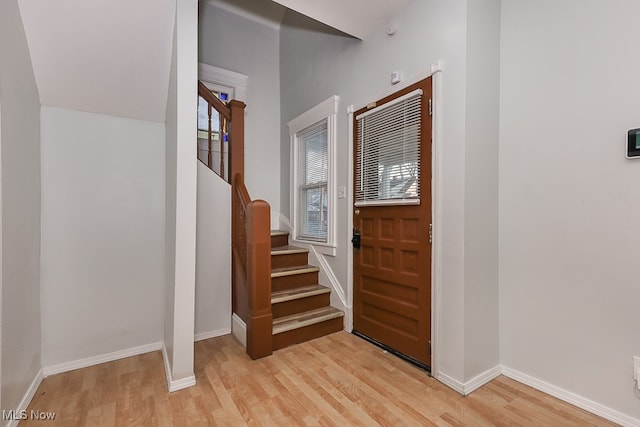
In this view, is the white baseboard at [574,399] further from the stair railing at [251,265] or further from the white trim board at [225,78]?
the white trim board at [225,78]

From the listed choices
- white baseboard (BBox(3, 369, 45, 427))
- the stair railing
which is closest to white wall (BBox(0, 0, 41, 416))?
white baseboard (BBox(3, 369, 45, 427))

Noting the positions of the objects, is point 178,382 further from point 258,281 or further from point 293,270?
point 293,270

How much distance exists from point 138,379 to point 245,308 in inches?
35.9

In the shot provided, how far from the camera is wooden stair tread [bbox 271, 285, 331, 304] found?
2814 mm

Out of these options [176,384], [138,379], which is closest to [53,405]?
[138,379]

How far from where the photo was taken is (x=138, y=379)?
2.17 meters

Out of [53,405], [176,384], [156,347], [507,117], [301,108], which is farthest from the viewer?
[301,108]

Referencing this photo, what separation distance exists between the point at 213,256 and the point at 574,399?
9.77 ft

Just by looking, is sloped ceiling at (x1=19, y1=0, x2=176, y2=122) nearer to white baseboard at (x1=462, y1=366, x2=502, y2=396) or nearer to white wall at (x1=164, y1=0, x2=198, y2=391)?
white wall at (x1=164, y1=0, x2=198, y2=391)

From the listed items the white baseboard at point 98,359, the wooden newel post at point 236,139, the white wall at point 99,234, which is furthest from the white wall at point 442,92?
the white baseboard at point 98,359

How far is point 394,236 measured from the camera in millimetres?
2479

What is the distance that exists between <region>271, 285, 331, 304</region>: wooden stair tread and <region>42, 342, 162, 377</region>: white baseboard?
3.69ft

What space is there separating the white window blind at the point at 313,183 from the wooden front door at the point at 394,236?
24.5 inches

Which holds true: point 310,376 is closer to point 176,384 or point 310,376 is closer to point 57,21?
point 176,384
